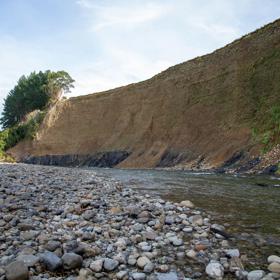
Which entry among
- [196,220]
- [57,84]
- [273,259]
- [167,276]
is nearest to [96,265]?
[167,276]

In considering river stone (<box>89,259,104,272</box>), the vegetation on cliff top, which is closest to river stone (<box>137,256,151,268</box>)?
river stone (<box>89,259,104,272</box>)

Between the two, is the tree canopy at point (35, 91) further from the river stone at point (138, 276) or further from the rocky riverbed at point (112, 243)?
the river stone at point (138, 276)

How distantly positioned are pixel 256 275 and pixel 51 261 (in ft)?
8.59

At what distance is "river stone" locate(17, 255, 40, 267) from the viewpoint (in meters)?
4.61

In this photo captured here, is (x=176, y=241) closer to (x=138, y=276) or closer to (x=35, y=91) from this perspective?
(x=138, y=276)

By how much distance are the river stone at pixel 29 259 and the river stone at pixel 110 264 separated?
0.88 meters

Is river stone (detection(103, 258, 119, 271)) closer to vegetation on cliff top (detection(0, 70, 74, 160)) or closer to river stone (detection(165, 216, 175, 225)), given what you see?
river stone (detection(165, 216, 175, 225))

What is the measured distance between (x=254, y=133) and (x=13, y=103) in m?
58.6

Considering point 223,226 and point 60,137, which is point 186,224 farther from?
point 60,137

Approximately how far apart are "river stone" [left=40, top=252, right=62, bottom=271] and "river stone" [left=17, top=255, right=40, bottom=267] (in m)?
0.08

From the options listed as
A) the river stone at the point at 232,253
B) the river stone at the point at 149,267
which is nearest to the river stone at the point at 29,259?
the river stone at the point at 149,267

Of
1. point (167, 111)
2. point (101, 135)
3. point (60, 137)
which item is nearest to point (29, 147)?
point (60, 137)

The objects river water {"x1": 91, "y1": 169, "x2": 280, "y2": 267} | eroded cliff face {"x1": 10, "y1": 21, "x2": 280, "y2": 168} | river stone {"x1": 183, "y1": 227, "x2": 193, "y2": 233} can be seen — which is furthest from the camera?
eroded cliff face {"x1": 10, "y1": 21, "x2": 280, "y2": 168}

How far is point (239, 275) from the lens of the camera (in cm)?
466
